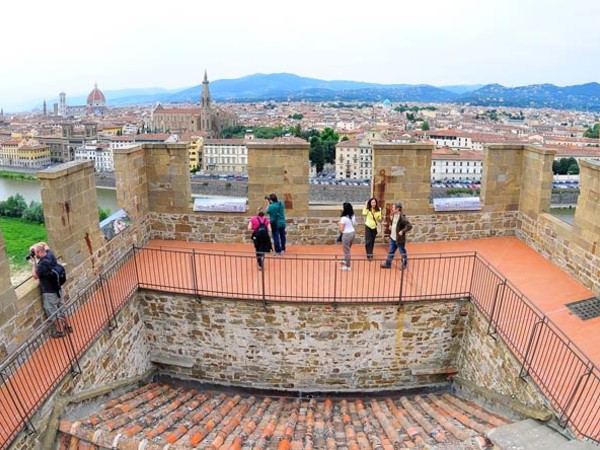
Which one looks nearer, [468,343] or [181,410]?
[181,410]

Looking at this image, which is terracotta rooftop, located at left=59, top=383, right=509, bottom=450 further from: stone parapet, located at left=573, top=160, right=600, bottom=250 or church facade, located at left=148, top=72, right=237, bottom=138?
church facade, located at left=148, top=72, right=237, bottom=138

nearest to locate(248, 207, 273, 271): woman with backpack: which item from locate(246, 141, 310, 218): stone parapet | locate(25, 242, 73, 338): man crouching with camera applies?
locate(246, 141, 310, 218): stone parapet

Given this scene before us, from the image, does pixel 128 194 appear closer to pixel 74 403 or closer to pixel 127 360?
pixel 127 360

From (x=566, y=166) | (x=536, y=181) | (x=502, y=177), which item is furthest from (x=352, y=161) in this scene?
(x=536, y=181)

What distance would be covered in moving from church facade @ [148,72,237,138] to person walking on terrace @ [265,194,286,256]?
135 m

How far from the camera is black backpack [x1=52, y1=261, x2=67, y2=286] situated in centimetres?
569

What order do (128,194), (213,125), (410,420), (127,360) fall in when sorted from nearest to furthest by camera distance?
Result: 1. (410,420)
2. (127,360)
3. (128,194)
4. (213,125)

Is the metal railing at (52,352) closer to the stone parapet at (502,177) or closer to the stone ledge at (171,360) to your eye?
the stone ledge at (171,360)

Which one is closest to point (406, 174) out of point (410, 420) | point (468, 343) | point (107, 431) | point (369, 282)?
point (369, 282)

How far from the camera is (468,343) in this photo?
687cm

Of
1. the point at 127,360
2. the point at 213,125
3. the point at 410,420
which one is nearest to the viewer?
the point at 410,420

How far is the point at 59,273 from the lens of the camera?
5.73m

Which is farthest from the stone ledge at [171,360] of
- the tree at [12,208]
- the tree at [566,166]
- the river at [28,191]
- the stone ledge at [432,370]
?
the tree at [566,166]

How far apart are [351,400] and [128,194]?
15.4ft
